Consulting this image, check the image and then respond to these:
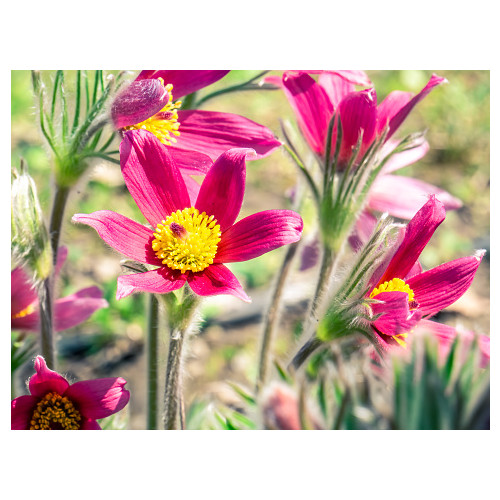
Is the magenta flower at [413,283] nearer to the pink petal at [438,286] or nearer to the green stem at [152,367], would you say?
the pink petal at [438,286]

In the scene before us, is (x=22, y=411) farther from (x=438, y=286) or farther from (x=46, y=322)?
(x=438, y=286)

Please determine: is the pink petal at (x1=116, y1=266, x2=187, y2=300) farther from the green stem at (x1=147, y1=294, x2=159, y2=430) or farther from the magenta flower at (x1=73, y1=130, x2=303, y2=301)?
the green stem at (x1=147, y1=294, x2=159, y2=430)

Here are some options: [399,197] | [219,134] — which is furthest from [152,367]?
[399,197]

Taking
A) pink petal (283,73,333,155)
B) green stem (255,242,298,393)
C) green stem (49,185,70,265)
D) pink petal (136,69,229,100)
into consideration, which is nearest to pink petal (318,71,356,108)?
pink petal (283,73,333,155)
